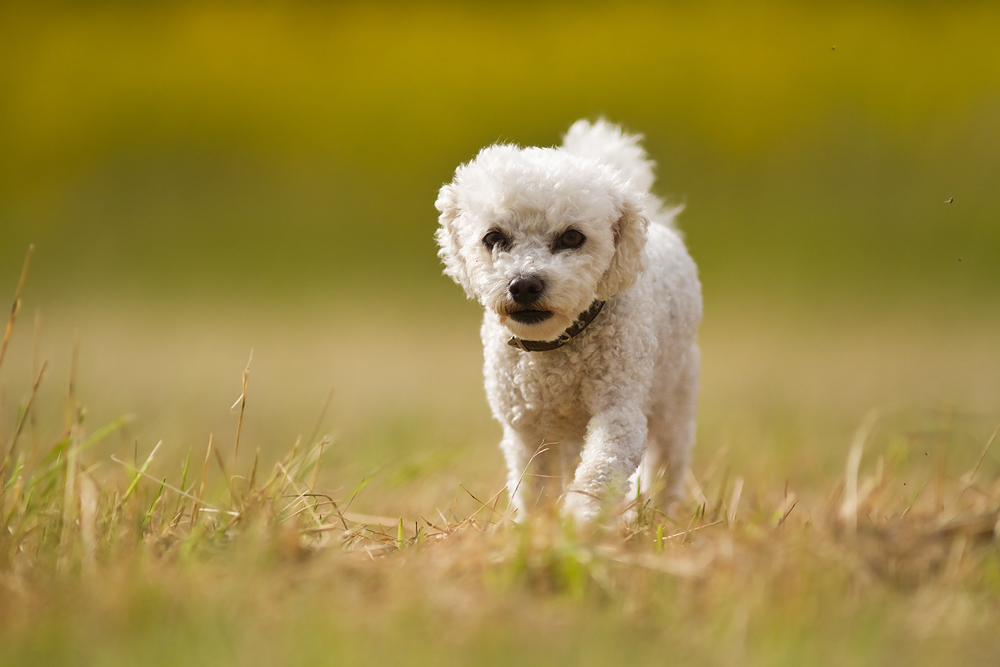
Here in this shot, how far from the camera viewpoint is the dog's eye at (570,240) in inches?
Result: 149

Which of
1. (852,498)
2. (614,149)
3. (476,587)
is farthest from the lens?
(614,149)

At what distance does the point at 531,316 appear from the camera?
364 cm

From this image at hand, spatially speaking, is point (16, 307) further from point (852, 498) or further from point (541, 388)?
point (852, 498)

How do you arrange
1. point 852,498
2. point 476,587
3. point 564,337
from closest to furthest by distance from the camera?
point 476,587 < point 852,498 < point 564,337

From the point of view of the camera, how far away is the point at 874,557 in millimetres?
2695

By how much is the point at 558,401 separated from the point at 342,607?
5.51 ft

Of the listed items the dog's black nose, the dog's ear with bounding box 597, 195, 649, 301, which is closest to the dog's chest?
the dog's ear with bounding box 597, 195, 649, 301

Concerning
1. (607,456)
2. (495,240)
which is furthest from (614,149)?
(607,456)

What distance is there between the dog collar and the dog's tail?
99 cm

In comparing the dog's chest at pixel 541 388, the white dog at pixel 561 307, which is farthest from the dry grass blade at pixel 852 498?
the dog's chest at pixel 541 388

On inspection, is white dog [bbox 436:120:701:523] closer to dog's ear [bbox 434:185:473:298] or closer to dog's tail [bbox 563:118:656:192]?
dog's ear [bbox 434:185:473:298]

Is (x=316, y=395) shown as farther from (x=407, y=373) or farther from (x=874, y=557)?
(x=874, y=557)

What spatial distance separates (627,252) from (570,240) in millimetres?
240

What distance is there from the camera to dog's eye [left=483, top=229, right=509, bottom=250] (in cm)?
382
